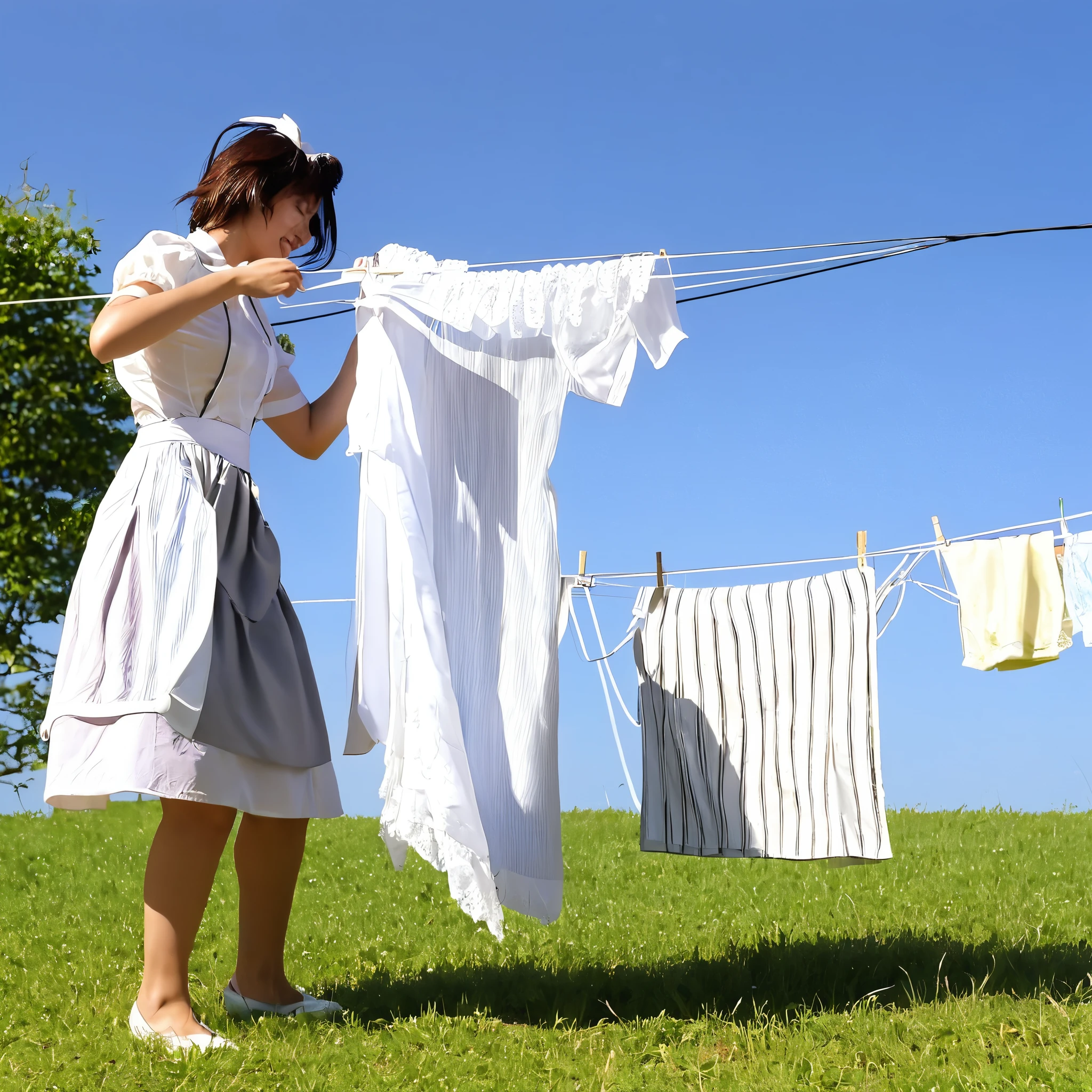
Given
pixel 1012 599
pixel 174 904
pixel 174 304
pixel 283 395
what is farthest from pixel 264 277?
pixel 1012 599

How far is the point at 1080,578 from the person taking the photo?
5.69 metres

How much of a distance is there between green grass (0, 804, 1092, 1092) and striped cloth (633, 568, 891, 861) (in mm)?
443

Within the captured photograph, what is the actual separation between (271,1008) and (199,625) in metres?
1.16

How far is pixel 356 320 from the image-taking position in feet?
10.1

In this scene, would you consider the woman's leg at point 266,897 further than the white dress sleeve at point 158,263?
Yes

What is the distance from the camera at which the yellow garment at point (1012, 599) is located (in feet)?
19.2

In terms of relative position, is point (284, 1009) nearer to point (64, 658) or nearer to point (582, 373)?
point (64, 658)

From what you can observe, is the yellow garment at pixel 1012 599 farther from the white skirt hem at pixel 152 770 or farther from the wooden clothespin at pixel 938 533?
the white skirt hem at pixel 152 770

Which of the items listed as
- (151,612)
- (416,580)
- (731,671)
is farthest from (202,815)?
(731,671)

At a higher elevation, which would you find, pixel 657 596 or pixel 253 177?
pixel 253 177

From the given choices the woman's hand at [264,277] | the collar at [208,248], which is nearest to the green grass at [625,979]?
the woman's hand at [264,277]

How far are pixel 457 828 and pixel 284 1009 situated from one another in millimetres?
840

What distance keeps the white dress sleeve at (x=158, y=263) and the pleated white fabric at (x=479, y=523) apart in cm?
53

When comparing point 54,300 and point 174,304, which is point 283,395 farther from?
point 54,300
